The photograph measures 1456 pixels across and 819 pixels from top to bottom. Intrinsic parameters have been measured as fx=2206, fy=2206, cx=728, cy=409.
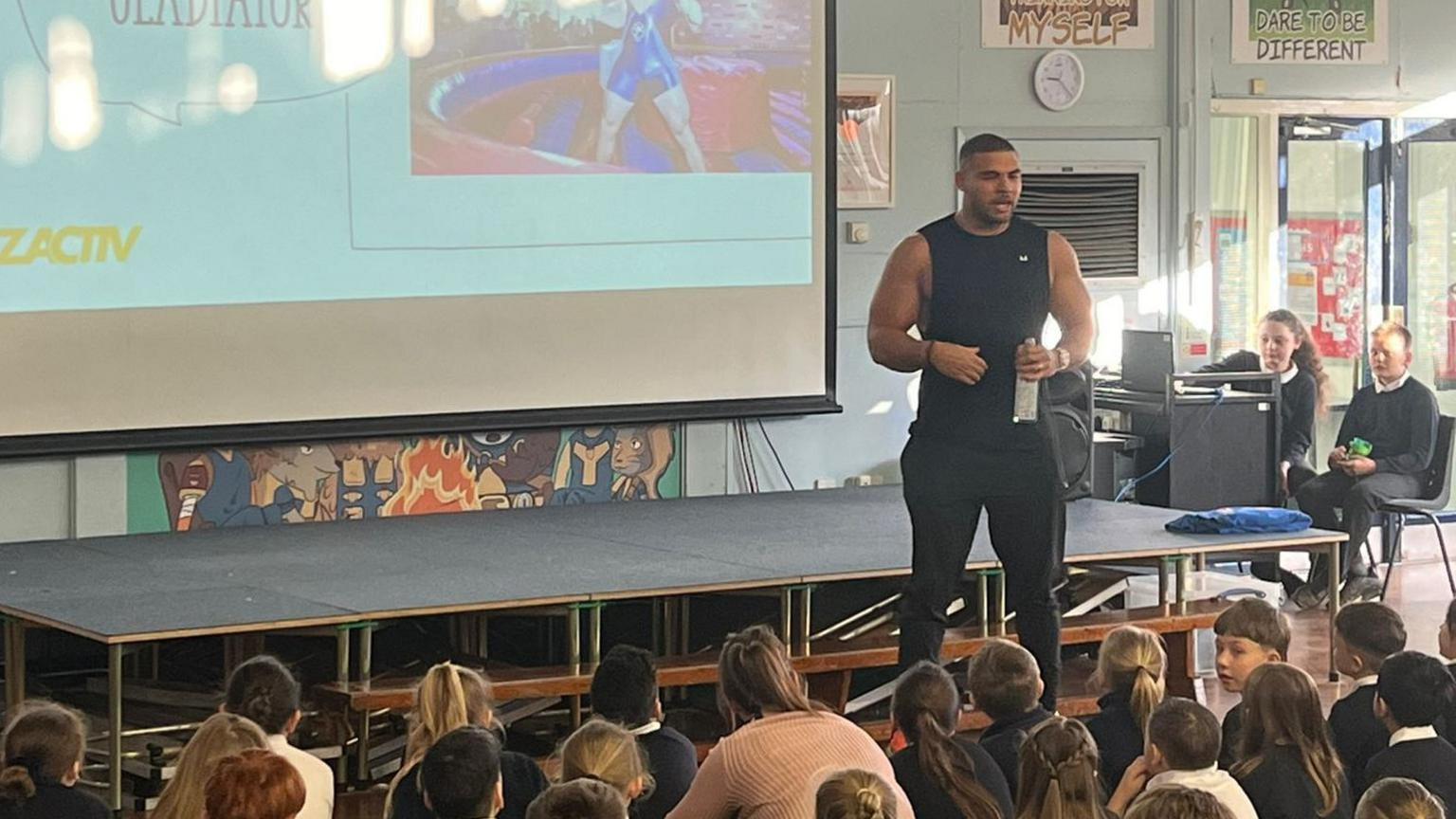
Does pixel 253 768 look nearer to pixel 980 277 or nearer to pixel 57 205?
pixel 980 277

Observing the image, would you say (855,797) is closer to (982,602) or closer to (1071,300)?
(1071,300)

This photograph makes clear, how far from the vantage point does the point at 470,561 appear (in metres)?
6.51

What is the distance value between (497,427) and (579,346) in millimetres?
438

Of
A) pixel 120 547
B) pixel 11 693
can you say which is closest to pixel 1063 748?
pixel 11 693

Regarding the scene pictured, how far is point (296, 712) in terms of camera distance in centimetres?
447

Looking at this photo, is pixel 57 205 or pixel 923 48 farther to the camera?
pixel 923 48

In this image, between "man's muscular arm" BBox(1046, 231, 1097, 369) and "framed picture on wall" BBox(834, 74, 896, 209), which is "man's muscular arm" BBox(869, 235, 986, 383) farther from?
"framed picture on wall" BBox(834, 74, 896, 209)

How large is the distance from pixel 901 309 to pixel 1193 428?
3.53 meters

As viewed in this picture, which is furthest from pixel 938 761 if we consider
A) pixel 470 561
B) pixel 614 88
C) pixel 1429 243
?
pixel 1429 243

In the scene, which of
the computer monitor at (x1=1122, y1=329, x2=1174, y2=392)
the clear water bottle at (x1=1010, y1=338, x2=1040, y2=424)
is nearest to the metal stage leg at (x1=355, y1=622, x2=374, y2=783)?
the clear water bottle at (x1=1010, y1=338, x2=1040, y2=424)

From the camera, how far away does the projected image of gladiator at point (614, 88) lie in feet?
25.2

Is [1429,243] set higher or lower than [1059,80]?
lower

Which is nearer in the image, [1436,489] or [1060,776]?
[1060,776]

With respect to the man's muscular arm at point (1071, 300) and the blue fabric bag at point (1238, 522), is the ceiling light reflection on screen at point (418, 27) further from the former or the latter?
the blue fabric bag at point (1238, 522)
